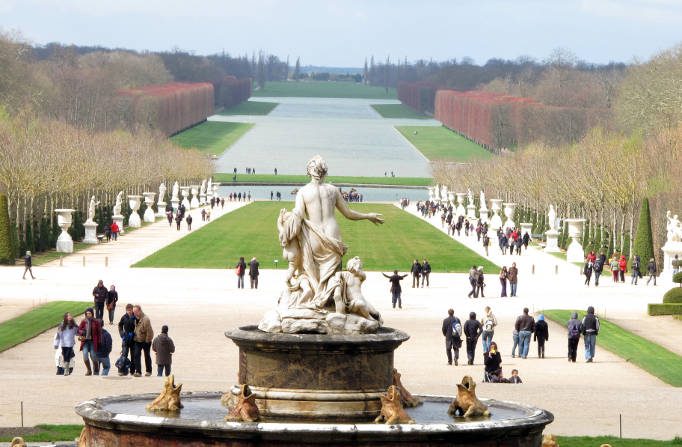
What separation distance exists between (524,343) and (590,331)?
1.34 meters

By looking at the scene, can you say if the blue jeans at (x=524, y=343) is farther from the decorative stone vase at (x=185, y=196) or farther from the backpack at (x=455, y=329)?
the decorative stone vase at (x=185, y=196)

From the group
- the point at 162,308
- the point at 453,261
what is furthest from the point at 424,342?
the point at 453,261

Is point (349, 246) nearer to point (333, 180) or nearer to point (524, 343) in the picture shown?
point (524, 343)

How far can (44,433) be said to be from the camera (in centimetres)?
2580

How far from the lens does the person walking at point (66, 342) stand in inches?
1315

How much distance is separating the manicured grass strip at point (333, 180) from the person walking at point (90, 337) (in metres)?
112

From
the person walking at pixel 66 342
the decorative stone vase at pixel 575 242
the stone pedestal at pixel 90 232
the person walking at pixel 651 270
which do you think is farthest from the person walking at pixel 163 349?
the stone pedestal at pixel 90 232

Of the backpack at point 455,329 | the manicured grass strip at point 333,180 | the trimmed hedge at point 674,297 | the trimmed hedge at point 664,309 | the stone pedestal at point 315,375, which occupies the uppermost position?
the stone pedestal at point 315,375

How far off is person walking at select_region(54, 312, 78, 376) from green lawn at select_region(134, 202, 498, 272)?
32.4 meters

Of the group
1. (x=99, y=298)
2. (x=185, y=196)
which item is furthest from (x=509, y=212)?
(x=99, y=298)

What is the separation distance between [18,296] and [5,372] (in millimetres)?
18573

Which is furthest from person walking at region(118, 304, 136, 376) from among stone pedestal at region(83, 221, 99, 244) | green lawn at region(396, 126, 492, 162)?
green lawn at region(396, 126, 492, 162)

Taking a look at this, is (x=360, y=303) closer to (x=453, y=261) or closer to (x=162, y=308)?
(x=162, y=308)

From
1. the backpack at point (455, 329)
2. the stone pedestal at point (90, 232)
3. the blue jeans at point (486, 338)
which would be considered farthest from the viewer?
the stone pedestal at point (90, 232)
